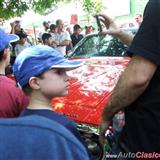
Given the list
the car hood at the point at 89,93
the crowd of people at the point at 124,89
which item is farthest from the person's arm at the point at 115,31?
the car hood at the point at 89,93

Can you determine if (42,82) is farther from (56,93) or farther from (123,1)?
(123,1)

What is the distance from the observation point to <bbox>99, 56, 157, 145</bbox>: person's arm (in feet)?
6.40

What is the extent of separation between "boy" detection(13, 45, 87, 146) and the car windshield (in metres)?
2.96

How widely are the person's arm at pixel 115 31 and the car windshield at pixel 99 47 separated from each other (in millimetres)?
2451

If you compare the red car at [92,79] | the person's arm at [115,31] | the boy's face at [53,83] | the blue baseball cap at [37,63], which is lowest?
the red car at [92,79]

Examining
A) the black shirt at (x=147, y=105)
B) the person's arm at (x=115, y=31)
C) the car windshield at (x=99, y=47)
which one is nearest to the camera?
the black shirt at (x=147, y=105)

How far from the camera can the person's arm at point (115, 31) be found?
2.67 m

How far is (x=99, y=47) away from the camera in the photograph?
5.58 meters

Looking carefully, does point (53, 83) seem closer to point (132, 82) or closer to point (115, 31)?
point (132, 82)

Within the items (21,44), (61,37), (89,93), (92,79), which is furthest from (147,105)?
(61,37)

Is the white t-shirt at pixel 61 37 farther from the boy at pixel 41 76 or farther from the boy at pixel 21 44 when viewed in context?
the boy at pixel 41 76

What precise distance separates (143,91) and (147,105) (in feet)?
0.25

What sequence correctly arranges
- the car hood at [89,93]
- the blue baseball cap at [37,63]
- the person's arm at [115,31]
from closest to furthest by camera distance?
the blue baseball cap at [37,63] → the person's arm at [115,31] → the car hood at [89,93]

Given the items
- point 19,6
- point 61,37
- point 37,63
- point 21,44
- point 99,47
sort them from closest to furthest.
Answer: point 37,63 → point 99,47 → point 21,44 → point 19,6 → point 61,37
